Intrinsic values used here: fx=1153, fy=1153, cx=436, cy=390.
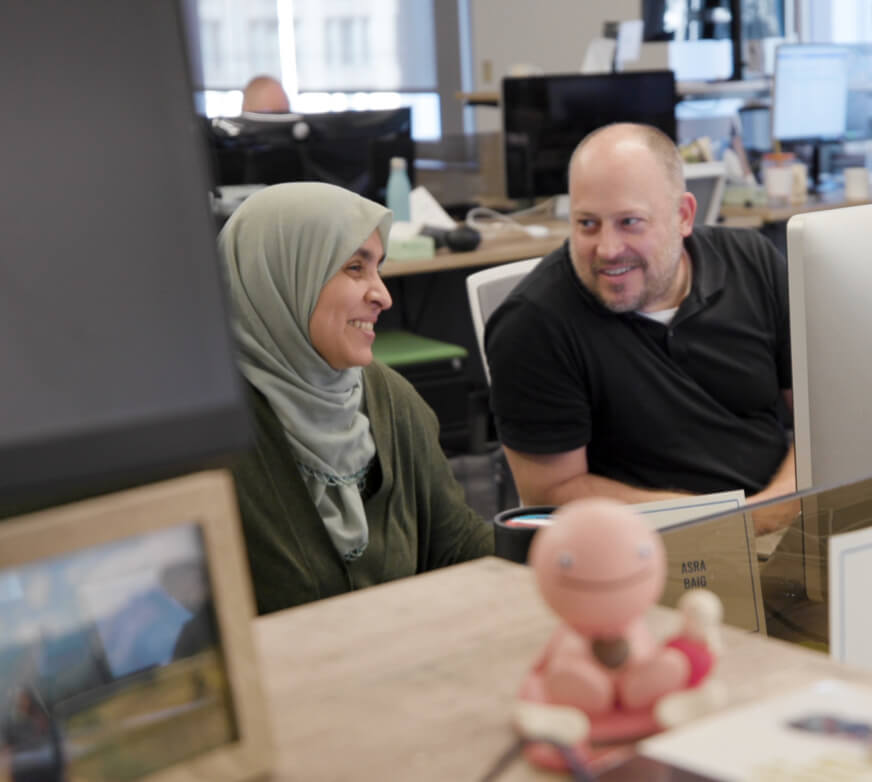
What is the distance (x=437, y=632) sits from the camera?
56cm

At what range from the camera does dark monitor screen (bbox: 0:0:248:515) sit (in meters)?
0.41

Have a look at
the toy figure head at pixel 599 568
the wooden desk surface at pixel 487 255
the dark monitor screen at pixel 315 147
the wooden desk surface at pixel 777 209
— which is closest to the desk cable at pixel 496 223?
the wooden desk surface at pixel 487 255

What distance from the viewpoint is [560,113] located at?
416 cm

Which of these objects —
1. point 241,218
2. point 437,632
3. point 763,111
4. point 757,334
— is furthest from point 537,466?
point 763,111

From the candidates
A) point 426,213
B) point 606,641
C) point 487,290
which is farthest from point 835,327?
point 426,213

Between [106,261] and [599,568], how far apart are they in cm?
23

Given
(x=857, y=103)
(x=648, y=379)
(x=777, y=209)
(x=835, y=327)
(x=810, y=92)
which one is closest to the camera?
(x=835, y=327)

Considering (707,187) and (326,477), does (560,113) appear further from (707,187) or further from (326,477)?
(326,477)

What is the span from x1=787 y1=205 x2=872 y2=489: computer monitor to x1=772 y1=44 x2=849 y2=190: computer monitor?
4169 millimetres

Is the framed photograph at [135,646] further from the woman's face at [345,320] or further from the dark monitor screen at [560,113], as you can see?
the dark monitor screen at [560,113]

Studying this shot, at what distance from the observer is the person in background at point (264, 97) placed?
4645mm

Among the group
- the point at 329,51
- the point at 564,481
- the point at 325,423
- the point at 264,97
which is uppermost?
the point at 329,51

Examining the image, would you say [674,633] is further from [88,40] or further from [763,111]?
[763,111]

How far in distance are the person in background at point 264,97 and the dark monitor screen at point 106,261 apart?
4281 mm
